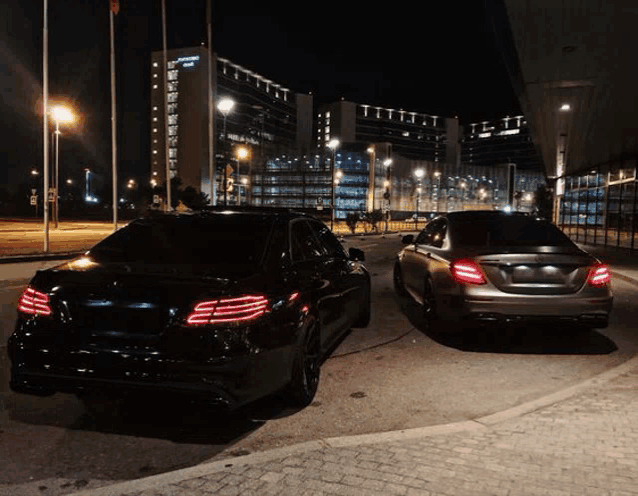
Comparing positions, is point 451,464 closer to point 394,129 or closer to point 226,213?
point 226,213

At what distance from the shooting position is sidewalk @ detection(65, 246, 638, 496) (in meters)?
3.47

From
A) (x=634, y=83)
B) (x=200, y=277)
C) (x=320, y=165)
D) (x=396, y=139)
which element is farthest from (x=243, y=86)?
(x=200, y=277)

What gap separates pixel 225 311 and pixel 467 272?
12.4ft

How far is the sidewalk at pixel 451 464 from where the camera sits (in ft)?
11.4

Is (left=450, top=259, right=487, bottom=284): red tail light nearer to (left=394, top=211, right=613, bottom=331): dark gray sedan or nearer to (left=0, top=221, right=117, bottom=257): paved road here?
(left=394, top=211, right=613, bottom=331): dark gray sedan

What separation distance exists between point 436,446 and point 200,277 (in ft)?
6.44

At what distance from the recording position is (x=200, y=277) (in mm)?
4199

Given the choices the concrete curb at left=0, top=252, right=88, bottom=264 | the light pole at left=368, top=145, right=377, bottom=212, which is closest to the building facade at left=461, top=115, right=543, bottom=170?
the light pole at left=368, top=145, right=377, bottom=212

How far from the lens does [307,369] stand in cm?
516

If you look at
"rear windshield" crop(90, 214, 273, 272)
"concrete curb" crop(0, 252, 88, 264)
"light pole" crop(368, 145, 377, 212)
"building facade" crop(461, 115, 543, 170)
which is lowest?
"concrete curb" crop(0, 252, 88, 264)

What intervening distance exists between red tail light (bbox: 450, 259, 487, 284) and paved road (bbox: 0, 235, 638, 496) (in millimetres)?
858

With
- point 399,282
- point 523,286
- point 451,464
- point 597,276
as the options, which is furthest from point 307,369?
point 399,282

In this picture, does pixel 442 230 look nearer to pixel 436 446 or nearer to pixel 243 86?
pixel 436 446

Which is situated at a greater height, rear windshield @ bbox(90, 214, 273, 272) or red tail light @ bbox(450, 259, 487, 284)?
rear windshield @ bbox(90, 214, 273, 272)
